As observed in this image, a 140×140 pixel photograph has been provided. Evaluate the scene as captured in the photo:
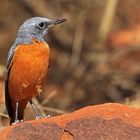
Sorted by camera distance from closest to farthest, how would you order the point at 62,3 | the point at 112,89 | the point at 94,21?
the point at 112,89 < the point at 62,3 < the point at 94,21

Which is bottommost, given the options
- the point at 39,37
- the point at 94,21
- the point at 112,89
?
the point at 112,89

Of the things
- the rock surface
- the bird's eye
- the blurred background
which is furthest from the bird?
the blurred background

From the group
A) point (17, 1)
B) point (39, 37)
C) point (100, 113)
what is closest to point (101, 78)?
point (17, 1)

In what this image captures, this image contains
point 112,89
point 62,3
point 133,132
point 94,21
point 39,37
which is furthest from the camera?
point 94,21

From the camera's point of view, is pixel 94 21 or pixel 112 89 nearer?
pixel 112 89

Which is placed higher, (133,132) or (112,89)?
(133,132)

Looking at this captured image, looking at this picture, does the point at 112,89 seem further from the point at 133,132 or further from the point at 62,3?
the point at 133,132

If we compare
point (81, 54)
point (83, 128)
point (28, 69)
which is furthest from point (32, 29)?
point (81, 54)
